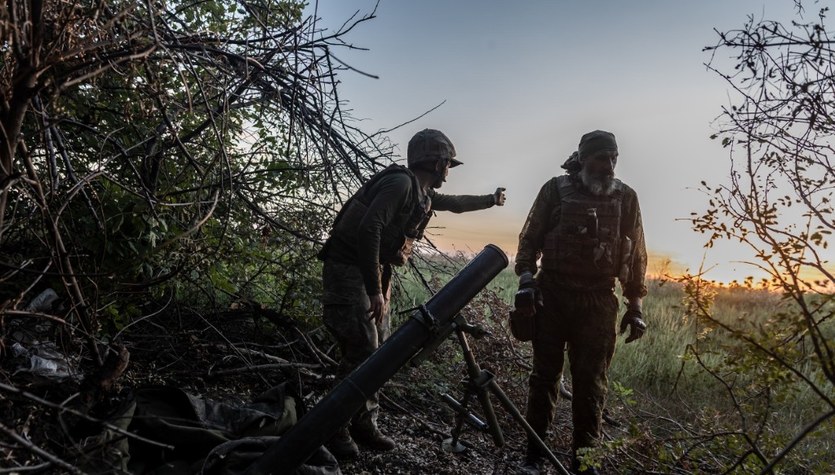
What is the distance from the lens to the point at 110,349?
2512 mm

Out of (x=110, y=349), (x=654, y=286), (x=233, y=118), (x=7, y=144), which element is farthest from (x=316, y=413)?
(x=654, y=286)

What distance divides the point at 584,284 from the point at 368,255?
5.11ft

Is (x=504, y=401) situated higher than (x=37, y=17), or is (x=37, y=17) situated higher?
(x=37, y=17)

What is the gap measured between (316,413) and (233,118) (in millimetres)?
3071

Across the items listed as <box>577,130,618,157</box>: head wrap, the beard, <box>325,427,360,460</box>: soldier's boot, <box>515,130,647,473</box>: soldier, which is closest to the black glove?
<box>515,130,647,473</box>: soldier

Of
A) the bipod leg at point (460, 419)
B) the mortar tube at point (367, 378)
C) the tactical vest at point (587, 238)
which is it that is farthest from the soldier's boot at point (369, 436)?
the tactical vest at point (587, 238)

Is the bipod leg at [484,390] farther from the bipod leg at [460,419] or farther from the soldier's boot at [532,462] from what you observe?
the soldier's boot at [532,462]

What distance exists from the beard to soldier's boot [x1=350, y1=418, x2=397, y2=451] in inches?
90.2

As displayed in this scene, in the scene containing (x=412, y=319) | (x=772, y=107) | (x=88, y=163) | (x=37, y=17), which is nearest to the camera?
(x=37, y=17)

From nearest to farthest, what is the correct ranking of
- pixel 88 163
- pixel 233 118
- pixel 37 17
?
pixel 37 17 < pixel 88 163 < pixel 233 118

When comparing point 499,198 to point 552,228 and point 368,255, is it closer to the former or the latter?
point 552,228

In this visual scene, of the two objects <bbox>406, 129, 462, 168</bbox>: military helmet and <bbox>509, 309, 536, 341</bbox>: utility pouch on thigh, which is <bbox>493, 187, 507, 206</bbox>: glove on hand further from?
<bbox>509, 309, 536, 341</bbox>: utility pouch on thigh

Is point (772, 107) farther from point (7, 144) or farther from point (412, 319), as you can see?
point (7, 144)

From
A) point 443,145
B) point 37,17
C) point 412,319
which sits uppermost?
point 443,145
